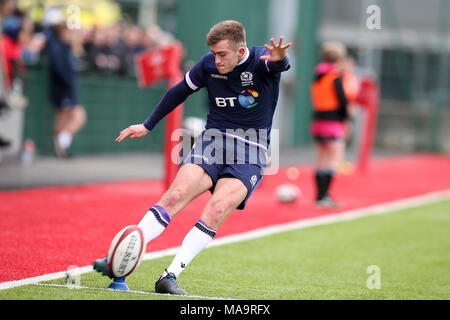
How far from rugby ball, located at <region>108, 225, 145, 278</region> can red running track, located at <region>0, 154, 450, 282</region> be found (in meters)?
0.97

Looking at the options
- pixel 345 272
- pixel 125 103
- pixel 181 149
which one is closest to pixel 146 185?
pixel 181 149

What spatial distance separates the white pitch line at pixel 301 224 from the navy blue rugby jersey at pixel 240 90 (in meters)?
1.67

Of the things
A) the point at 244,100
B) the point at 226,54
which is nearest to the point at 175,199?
the point at 244,100

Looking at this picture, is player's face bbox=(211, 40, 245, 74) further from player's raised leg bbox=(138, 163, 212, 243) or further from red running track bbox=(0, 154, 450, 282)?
red running track bbox=(0, 154, 450, 282)

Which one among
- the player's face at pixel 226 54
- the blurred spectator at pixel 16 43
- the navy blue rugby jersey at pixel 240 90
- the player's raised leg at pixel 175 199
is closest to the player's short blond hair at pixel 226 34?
the player's face at pixel 226 54

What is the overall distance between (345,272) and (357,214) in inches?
177

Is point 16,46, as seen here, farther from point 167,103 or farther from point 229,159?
point 229,159

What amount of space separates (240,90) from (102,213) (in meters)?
4.33

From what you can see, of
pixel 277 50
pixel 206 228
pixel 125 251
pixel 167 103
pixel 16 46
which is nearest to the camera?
pixel 125 251

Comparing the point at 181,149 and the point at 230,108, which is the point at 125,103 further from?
the point at 230,108

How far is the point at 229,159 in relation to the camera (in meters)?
6.50

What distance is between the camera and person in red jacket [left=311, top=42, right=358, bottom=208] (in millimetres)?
12352

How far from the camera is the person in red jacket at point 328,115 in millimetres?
12352

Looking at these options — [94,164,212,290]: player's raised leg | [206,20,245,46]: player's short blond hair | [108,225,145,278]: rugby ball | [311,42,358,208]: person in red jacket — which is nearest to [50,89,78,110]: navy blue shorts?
[311,42,358,208]: person in red jacket
